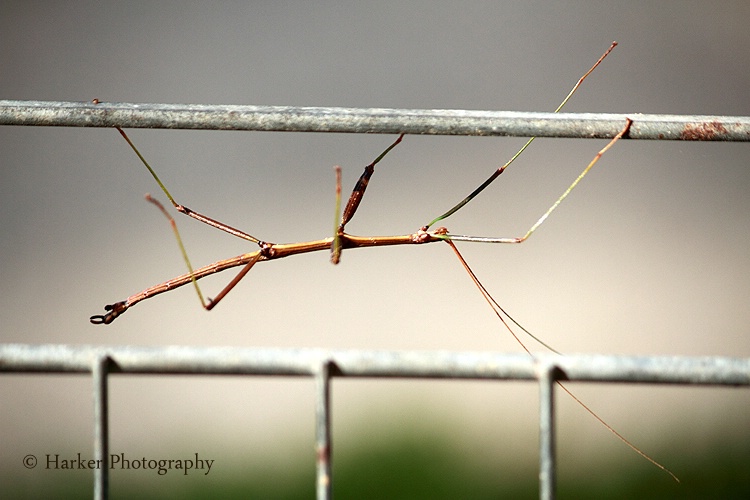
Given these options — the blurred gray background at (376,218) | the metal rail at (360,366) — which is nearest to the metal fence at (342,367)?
the metal rail at (360,366)

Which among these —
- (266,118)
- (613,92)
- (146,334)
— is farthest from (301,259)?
(266,118)

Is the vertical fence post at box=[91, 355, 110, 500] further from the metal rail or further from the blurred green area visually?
the blurred green area

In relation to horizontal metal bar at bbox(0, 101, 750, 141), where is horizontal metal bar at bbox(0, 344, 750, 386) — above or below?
below

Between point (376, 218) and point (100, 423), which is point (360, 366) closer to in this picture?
point (100, 423)

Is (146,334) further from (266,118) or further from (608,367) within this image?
(608,367)

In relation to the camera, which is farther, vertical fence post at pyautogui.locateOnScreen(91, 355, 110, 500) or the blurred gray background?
the blurred gray background

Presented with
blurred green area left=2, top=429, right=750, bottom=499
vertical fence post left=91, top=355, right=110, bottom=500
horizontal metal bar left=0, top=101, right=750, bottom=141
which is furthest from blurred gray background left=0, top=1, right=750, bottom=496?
vertical fence post left=91, top=355, right=110, bottom=500

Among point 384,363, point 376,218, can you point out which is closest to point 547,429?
point 384,363
